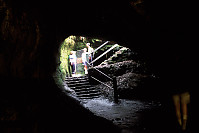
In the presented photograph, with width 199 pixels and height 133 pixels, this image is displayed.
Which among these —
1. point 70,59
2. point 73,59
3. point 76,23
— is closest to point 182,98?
point 76,23

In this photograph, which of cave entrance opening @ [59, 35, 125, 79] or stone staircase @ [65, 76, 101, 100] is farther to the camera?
cave entrance opening @ [59, 35, 125, 79]

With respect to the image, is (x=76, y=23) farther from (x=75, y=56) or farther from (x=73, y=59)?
(x=75, y=56)

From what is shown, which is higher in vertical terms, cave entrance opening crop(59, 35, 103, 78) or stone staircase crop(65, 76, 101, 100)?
cave entrance opening crop(59, 35, 103, 78)

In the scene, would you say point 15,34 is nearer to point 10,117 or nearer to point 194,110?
point 10,117

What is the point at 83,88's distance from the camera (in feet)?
30.8

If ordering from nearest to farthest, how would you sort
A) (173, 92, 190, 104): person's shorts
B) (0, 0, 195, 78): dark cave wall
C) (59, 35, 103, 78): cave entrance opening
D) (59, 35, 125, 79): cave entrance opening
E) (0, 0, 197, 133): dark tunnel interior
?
(0, 0, 197, 133): dark tunnel interior, (0, 0, 195, 78): dark cave wall, (173, 92, 190, 104): person's shorts, (59, 35, 125, 79): cave entrance opening, (59, 35, 103, 78): cave entrance opening

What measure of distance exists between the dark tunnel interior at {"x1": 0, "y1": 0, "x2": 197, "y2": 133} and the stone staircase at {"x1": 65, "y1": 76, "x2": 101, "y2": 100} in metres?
3.98

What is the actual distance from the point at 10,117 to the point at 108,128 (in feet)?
8.79

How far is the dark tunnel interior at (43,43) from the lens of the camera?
9.09 ft

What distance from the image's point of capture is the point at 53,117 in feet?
12.1

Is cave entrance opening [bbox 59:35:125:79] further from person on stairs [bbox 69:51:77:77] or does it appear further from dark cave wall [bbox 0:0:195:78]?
dark cave wall [bbox 0:0:195:78]

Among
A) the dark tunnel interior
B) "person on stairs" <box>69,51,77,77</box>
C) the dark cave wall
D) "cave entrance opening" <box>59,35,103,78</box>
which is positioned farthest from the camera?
"person on stairs" <box>69,51,77,77</box>

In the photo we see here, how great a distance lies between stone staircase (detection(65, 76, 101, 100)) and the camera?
28.9 ft

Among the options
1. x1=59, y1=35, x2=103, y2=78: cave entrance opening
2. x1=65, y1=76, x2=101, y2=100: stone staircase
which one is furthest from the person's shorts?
x1=59, y1=35, x2=103, y2=78: cave entrance opening
